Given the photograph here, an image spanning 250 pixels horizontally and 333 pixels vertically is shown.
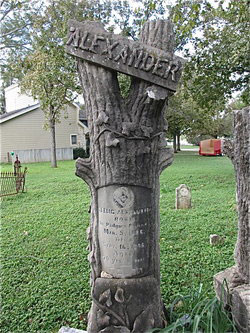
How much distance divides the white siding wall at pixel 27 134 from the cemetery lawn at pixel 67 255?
17.1 metres

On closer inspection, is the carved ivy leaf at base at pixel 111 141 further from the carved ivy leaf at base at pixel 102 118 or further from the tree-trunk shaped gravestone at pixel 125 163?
the carved ivy leaf at base at pixel 102 118

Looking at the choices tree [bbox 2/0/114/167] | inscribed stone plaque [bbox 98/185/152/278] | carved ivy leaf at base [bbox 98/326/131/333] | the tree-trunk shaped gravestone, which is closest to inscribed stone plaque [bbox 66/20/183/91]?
the tree-trunk shaped gravestone

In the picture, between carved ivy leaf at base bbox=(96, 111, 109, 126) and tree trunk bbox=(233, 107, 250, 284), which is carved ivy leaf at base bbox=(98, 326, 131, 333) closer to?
tree trunk bbox=(233, 107, 250, 284)

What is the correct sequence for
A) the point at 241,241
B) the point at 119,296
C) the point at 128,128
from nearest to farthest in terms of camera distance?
the point at 128,128, the point at 119,296, the point at 241,241

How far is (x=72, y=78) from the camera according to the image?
1428cm

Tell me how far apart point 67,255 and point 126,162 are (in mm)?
3034

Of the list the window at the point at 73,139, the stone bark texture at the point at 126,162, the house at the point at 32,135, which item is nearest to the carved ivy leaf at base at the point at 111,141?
the stone bark texture at the point at 126,162

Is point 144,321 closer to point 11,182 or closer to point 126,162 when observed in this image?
point 126,162

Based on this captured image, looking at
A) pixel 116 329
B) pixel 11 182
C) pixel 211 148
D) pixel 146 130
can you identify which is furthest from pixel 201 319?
pixel 211 148

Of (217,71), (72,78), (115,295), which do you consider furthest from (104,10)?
(115,295)

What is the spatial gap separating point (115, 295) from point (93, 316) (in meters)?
0.35

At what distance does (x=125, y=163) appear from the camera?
100 inches

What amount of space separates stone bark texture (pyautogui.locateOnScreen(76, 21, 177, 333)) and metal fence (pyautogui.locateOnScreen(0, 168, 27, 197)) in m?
7.84

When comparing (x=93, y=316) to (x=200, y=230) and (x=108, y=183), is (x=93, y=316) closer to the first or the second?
(x=108, y=183)
